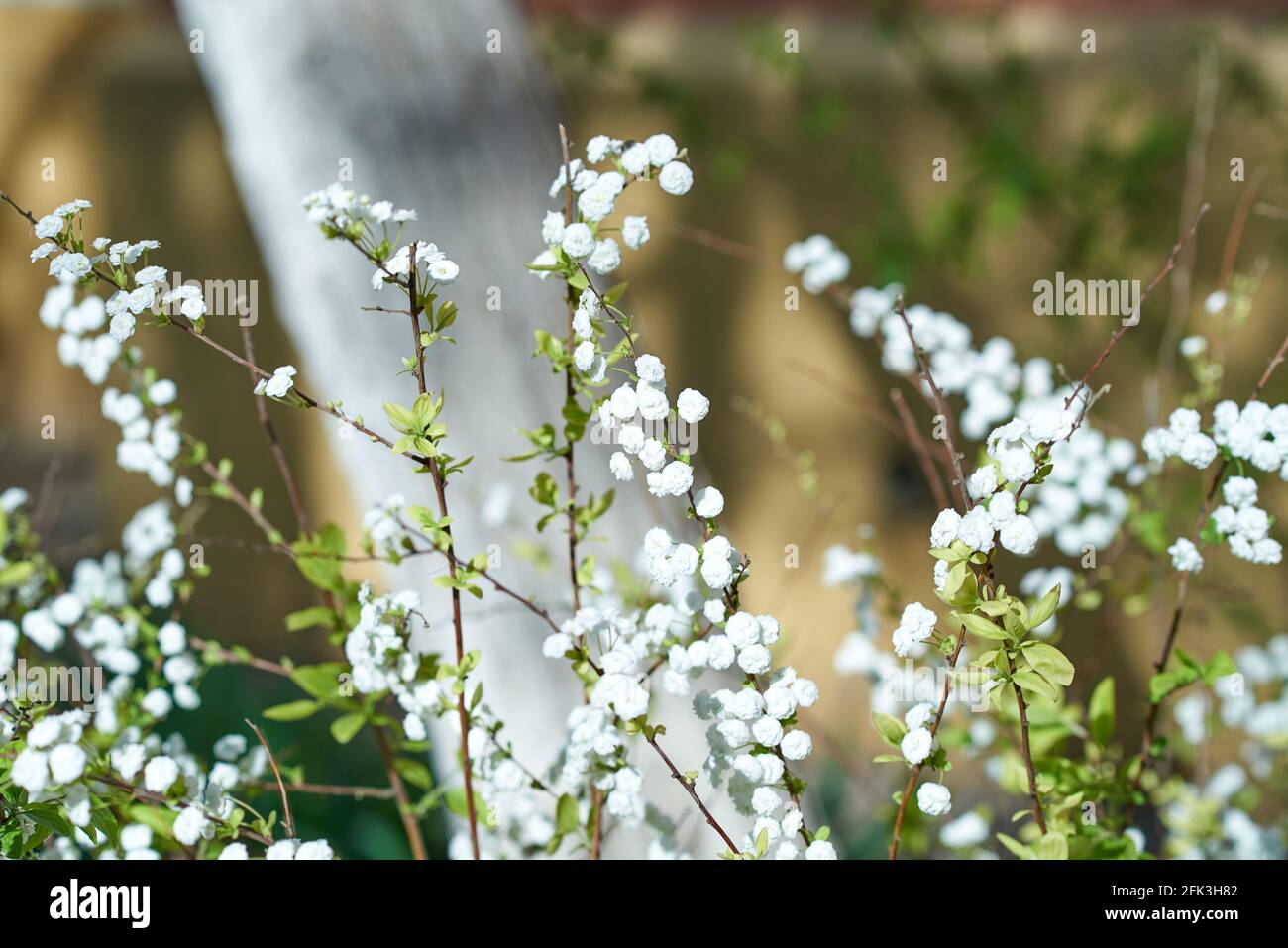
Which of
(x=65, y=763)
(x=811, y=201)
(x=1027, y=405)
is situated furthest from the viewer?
(x=811, y=201)

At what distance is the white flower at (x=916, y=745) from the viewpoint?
583 mm

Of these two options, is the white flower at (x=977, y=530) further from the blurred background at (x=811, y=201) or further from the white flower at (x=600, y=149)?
the blurred background at (x=811, y=201)

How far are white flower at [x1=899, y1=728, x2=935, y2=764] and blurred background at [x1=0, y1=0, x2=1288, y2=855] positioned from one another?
5.47ft

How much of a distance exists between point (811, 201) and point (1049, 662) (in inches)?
77.9

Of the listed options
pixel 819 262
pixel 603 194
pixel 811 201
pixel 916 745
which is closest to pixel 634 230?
pixel 603 194

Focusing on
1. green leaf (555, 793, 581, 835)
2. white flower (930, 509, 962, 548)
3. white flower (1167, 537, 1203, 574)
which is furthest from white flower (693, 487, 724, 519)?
white flower (1167, 537, 1203, 574)

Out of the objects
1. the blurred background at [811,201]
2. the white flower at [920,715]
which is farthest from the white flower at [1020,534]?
the blurred background at [811,201]

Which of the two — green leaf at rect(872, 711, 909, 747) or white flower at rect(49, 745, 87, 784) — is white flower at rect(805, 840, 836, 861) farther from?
white flower at rect(49, 745, 87, 784)

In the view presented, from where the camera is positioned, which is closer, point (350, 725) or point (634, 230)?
point (634, 230)

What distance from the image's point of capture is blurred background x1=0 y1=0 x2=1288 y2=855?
2289mm

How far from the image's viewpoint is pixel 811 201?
2395 millimetres

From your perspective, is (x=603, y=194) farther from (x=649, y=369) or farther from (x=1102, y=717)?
(x=1102, y=717)

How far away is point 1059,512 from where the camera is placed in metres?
0.94
